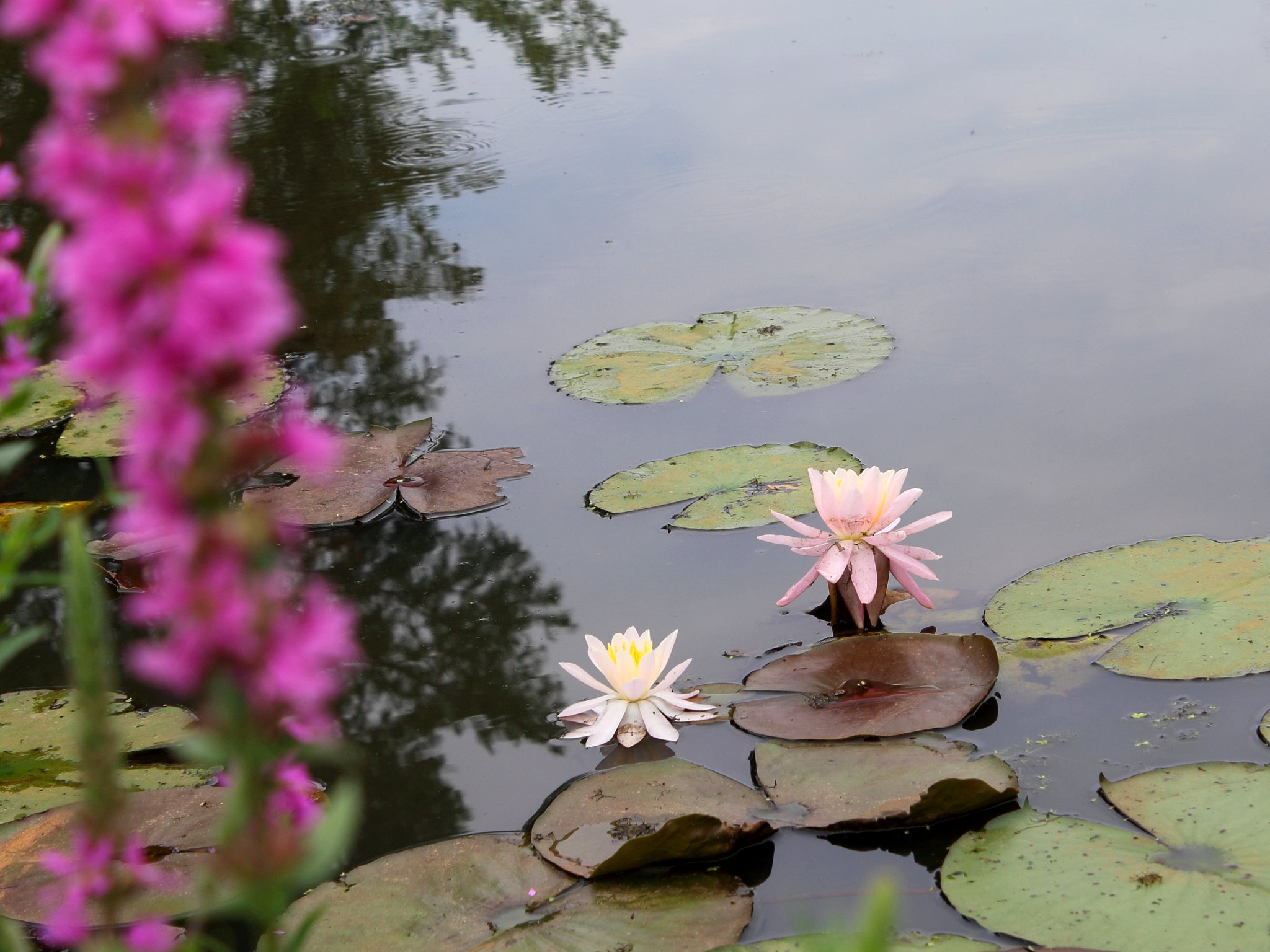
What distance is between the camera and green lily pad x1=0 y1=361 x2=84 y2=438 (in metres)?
4.30

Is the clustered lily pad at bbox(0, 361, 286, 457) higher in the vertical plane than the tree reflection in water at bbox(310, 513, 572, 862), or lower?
higher

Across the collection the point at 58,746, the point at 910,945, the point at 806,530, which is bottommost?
the point at 58,746

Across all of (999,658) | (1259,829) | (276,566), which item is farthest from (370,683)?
(276,566)

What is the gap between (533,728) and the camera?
100.0 inches

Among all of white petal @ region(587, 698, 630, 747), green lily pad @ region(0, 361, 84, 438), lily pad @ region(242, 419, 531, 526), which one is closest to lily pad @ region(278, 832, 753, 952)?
white petal @ region(587, 698, 630, 747)

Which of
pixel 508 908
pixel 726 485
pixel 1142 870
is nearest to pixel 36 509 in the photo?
pixel 726 485

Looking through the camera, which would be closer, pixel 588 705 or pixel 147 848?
pixel 147 848

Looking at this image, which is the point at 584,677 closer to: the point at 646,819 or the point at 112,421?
the point at 646,819

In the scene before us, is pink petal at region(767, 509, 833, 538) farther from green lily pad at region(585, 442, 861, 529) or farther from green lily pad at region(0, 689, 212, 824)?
green lily pad at region(0, 689, 212, 824)

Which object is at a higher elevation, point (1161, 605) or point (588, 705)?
point (1161, 605)

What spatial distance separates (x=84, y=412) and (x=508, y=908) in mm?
3156

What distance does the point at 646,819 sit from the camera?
6.90 ft

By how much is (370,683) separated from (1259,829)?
194cm

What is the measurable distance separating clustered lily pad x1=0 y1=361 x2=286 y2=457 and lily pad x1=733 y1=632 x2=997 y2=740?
7.57ft
